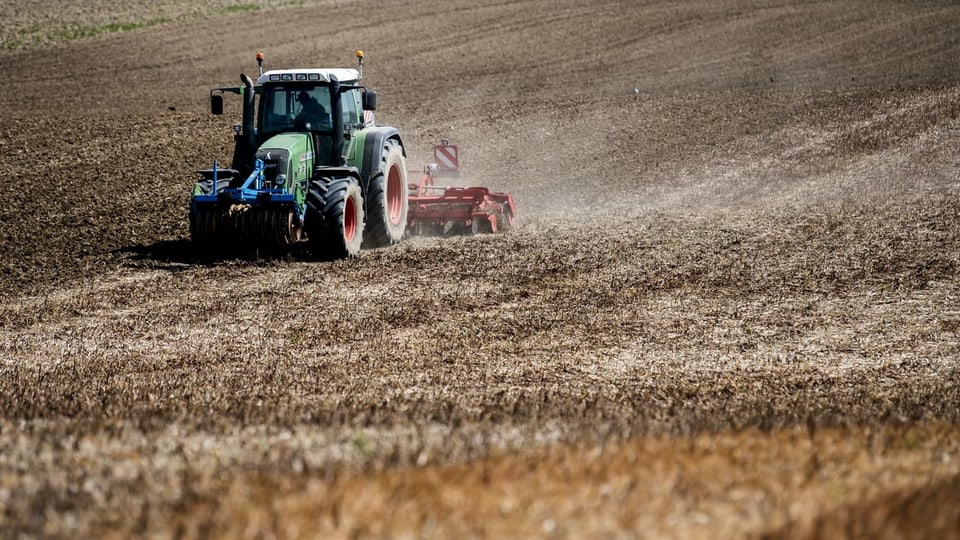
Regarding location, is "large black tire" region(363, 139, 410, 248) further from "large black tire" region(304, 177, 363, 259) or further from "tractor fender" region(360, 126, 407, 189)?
"large black tire" region(304, 177, 363, 259)

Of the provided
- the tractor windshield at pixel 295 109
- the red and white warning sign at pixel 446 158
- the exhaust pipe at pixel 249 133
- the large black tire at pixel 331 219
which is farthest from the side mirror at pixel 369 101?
the red and white warning sign at pixel 446 158

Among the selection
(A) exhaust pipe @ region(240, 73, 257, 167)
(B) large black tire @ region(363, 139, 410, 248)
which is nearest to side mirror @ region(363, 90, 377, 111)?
(B) large black tire @ region(363, 139, 410, 248)

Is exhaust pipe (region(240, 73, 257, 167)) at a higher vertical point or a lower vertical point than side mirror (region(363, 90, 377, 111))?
lower

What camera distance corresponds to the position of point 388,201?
1415cm

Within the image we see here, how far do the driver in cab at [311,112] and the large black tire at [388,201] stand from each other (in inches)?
38.6

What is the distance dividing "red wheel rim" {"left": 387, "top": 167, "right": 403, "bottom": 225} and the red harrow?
40cm

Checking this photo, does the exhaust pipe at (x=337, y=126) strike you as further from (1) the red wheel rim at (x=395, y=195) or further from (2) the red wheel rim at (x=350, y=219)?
(1) the red wheel rim at (x=395, y=195)

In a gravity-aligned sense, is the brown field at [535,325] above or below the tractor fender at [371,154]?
below

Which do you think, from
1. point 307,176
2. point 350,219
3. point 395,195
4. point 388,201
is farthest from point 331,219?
point 395,195

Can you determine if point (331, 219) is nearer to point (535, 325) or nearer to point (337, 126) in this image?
point (337, 126)

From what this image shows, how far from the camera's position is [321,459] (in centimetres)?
387

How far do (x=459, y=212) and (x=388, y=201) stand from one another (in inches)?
41.2

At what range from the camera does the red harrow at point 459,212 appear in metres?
14.3

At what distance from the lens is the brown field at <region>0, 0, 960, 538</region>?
3.37m
